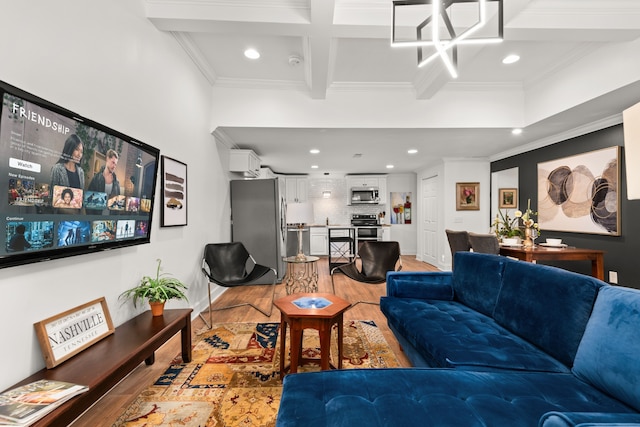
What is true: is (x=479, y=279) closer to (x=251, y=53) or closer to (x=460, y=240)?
(x=460, y=240)

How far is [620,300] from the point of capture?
4.10 feet

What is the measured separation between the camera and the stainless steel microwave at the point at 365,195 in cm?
801

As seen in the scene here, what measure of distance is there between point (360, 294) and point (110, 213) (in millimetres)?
3367

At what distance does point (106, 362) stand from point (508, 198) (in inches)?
255

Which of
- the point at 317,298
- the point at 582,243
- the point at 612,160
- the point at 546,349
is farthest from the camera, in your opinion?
the point at 582,243

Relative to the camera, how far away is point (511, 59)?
10.6 ft

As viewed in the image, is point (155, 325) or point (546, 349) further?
point (155, 325)

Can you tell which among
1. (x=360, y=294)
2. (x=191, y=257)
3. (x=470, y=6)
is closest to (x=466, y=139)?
(x=470, y=6)

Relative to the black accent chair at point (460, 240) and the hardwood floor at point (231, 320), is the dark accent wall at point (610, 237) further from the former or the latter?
the hardwood floor at point (231, 320)

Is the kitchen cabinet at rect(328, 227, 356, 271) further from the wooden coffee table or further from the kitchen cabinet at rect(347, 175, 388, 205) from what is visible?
the wooden coffee table

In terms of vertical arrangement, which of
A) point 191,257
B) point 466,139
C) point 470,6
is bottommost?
point 191,257

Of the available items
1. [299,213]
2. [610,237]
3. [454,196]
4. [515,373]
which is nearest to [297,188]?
[454,196]

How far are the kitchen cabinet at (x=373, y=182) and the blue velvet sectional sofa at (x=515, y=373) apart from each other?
624 cm

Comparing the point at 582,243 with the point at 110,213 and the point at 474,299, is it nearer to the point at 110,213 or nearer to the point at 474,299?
the point at 474,299
